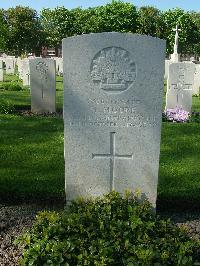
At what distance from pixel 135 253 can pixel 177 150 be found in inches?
151

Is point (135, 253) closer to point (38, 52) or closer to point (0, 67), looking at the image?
point (0, 67)

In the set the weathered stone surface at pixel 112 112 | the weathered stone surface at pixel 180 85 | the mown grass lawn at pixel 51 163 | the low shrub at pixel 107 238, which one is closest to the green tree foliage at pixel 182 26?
the weathered stone surface at pixel 180 85

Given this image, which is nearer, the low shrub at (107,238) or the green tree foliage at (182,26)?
the low shrub at (107,238)

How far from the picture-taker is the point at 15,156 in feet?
20.1

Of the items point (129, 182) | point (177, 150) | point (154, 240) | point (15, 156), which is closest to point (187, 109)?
point (177, 150)

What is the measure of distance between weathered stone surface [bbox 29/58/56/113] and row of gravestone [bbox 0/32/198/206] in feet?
24.2

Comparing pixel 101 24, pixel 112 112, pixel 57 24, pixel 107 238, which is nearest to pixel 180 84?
pixel 112 112

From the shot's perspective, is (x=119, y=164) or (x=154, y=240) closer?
(x=154, y=240)

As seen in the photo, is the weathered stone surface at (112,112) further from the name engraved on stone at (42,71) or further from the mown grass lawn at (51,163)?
the name engraved on stone at (42,71)

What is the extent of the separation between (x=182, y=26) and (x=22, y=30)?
904 inches

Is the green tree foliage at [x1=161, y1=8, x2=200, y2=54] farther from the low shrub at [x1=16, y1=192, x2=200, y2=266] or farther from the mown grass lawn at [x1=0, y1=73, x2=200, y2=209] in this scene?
the low shrub at [x1=16, y1=192, x2=200, y2=266]

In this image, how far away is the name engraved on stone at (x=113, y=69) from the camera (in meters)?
3.60

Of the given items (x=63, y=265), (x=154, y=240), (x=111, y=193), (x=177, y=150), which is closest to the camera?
(x=63, y=265)

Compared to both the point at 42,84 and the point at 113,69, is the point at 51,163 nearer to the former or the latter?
the point at 113,69
